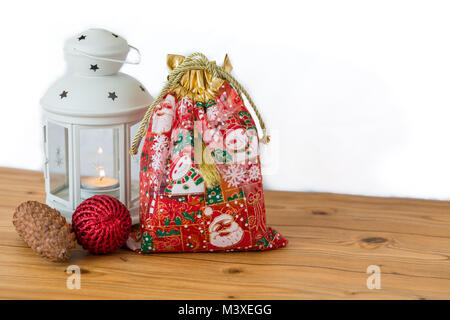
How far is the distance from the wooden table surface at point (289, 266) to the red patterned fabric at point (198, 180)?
39mm

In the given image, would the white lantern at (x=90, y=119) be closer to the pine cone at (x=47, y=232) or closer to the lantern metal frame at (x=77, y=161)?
the lantern metal frame at (x=77, y=161)

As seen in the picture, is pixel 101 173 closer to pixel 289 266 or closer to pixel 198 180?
pixel 198 180

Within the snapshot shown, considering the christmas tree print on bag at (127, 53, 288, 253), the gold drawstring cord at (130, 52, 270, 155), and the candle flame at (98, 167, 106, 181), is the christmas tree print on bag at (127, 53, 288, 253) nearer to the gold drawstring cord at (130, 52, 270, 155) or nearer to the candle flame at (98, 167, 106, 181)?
the gold drawstring cord at (130, 52, 270, 155)

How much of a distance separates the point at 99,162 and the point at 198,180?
0.93 feet

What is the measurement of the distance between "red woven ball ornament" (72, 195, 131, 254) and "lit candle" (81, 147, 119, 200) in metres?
0.11

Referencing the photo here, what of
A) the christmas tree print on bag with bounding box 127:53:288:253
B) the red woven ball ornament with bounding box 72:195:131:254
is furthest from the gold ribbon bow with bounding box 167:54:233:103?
the red woven ball ornament with bounding box 72:195:131:254

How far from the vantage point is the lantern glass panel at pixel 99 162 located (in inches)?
43.6

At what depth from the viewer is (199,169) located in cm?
→ 98

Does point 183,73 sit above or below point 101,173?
above

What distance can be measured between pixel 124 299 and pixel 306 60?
2.22ft

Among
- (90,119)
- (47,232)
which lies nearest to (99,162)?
(90,119)

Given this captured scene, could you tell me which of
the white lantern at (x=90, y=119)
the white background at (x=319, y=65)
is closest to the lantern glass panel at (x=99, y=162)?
the white lantern at (x=90, y=119)

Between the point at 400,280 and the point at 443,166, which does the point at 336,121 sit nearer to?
the point at 443,166

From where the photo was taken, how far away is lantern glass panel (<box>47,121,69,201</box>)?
1.10 meters
